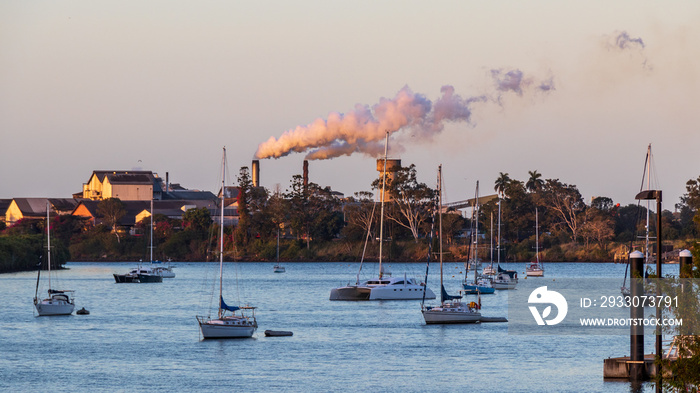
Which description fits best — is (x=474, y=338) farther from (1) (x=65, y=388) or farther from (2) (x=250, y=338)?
(1) (x=65, y=388)

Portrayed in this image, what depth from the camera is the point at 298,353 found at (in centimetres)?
5469

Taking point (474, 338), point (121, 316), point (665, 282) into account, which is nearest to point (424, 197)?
point (121, 316)

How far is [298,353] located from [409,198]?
123 metres

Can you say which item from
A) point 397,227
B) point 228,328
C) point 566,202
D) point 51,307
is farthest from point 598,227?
point 228,328

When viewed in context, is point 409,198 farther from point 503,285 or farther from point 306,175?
point 503,285

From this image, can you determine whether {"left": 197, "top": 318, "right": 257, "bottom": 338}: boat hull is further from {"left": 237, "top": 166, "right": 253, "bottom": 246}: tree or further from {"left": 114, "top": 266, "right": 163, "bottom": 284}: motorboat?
{"left": 237, "top": 166, "right": 253, "bottom": 246}: tree

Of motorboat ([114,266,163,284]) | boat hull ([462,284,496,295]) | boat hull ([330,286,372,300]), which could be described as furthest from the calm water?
motorboat ([114,266,163,284])

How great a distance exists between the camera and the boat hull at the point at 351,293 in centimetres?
8688

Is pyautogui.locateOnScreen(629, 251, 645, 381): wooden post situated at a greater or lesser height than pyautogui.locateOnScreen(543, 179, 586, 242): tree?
lesser

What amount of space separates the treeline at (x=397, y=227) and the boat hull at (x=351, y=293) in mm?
73204

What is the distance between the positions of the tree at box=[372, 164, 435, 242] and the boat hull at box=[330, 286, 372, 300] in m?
83.2

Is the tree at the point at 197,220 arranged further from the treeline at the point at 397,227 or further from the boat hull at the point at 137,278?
the boat hull at the point at 137,278

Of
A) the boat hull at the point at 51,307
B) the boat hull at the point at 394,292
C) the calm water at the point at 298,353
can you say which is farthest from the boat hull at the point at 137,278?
the boat hull at the point at 394,292

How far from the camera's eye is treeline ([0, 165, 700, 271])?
576 feet
